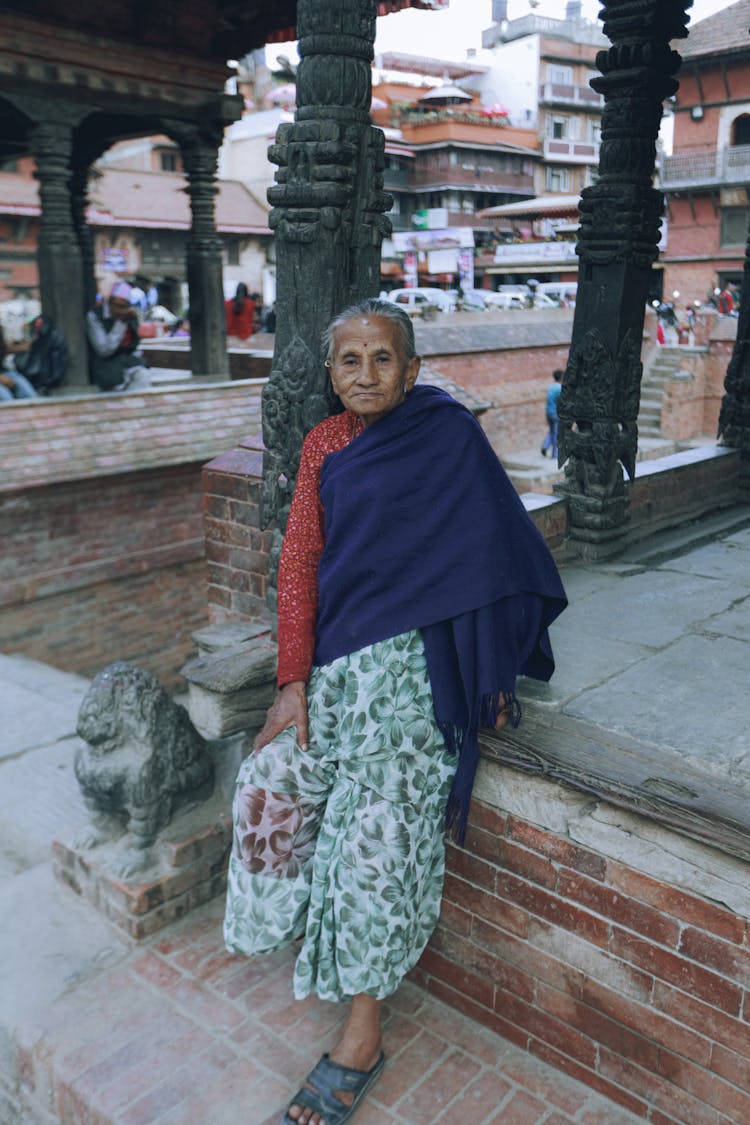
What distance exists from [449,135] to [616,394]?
34.3m

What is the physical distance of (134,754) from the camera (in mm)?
2986

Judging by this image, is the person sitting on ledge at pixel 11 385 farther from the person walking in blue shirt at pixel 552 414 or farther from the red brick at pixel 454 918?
the person walking in blue shirt at pixel 552 414

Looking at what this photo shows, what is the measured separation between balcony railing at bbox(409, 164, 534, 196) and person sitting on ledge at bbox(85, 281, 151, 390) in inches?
1147

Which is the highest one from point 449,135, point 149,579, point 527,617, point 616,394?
point 449,135

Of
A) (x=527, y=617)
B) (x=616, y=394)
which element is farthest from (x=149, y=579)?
(x=527, y=617)

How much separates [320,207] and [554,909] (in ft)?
6.58

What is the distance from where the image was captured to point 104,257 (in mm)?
23969

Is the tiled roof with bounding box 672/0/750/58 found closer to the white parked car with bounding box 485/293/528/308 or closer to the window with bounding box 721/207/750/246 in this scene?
the window with bounding box 721/207/750/246

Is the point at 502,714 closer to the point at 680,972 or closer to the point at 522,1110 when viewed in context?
the point at 680,972

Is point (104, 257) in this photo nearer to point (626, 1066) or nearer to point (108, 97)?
point (108, 97)

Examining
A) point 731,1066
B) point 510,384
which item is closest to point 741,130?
point 510,384

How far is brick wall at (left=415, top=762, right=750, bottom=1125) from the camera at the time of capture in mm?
2053

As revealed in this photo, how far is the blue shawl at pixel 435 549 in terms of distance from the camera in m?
2.15

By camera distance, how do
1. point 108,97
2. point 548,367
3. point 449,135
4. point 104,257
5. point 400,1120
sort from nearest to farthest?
point 400,1120
point 108,97
point 548,367
point 104,257
point 449,135
